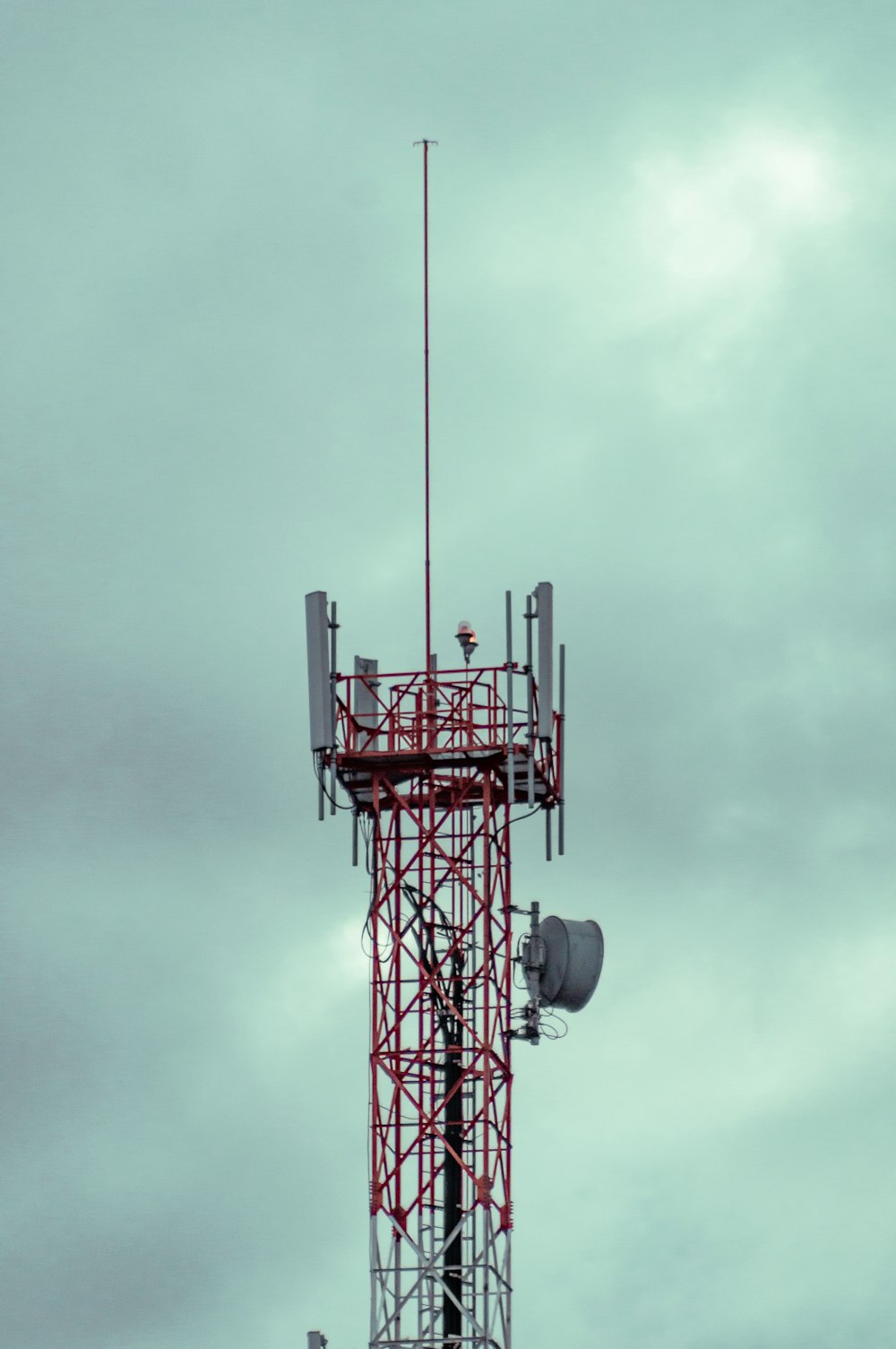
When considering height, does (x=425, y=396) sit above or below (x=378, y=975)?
above

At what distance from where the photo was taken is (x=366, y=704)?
112625 millimetres

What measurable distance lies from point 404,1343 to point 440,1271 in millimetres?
1686

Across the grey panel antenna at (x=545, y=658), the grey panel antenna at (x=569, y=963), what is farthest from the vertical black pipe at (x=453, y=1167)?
the grey panel antenna at (x=545, y=658)

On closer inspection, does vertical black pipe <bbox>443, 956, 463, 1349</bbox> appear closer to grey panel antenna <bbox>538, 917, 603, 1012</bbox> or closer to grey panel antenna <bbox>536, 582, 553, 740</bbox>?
grey panel antenna <bbox>538, 917, 603, 1012</bbox>

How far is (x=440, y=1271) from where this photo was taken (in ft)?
350

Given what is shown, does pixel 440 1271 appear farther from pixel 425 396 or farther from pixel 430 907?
pixel 425 396

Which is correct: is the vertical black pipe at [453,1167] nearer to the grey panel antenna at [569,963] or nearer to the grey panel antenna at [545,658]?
the grey panel antenna at [569,963]

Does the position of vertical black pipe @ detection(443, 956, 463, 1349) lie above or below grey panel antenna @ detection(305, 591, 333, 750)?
below

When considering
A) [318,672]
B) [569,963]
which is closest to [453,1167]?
[569,963]

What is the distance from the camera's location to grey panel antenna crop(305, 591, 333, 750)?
108m

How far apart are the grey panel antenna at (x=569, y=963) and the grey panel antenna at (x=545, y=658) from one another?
4368 millimetres

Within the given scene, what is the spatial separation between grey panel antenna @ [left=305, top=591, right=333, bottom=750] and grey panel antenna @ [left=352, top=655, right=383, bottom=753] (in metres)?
0.90

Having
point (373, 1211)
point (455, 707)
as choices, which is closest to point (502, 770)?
point (455, 707)

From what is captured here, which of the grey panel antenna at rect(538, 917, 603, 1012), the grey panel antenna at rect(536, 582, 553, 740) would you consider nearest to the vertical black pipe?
the grey panel antenna at rect(538, 917, 603, 1012)
